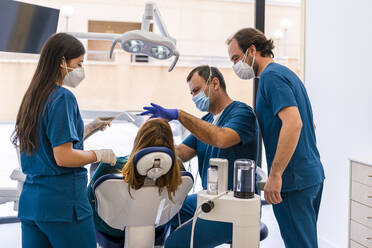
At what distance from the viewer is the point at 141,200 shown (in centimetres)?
131

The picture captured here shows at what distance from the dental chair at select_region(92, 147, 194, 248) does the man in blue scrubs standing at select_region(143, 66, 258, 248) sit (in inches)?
5.3

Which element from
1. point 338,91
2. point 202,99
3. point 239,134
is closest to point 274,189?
point 239,134

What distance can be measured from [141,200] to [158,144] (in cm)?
22

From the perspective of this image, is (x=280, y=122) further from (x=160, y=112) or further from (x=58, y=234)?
(x=58, y=234)

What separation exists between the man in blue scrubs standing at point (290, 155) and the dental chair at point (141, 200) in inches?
14.5

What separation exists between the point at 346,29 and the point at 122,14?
8.29 ft

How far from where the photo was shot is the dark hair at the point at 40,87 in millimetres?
1146

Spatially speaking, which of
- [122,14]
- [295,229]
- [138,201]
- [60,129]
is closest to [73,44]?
[60,129]

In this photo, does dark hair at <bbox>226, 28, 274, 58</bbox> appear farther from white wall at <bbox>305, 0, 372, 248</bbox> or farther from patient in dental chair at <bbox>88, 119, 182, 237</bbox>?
white wall at <bbox>305, 0, 372, 248</bbox>

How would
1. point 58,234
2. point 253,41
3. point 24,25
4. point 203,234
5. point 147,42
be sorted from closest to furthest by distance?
point 58,234 → point 203,234 → point 253,41 → point 147,42 → point 24,25

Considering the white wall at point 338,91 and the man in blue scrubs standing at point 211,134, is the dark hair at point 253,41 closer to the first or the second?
the man in blue scrubs standing at point 211,134

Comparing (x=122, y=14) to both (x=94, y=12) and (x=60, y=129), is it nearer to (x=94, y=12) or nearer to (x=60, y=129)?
(x=94, y=12)

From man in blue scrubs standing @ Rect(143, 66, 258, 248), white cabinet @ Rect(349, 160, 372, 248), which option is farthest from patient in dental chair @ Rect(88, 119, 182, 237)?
white cabinet @ Rect(349, 160, 372, 248)

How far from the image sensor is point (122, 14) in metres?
3.94
